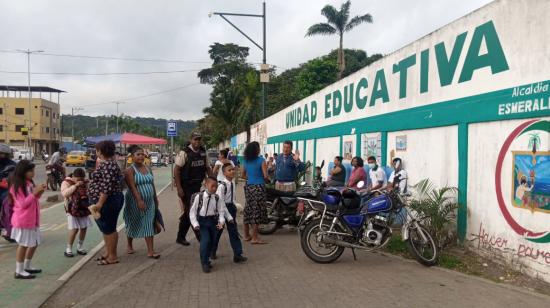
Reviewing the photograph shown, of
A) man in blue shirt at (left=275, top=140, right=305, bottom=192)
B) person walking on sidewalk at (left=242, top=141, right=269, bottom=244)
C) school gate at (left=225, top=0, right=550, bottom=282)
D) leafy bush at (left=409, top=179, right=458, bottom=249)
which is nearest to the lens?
school gate at (left=225, top=0, right=550, bottom=282)

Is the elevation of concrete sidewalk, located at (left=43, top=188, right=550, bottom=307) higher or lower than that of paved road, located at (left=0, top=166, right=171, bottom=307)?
higher

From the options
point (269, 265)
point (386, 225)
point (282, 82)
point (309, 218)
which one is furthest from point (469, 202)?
point (282, 82)

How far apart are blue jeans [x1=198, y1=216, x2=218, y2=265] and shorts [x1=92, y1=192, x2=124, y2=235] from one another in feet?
3.79

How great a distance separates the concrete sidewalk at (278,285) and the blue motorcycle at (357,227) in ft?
0.75

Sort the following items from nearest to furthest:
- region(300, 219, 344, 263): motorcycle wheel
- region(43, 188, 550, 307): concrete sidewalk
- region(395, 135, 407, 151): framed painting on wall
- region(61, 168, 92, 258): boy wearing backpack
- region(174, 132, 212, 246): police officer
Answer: region(43, 188, 550, 307): concrete sidewalk < region(300, 219, 344, 263): motorcycle wheel < region(61, 168, 92, 258): boy wearing backpack < region(174, 132, 212, 246): police officer < region(395, 135, 407, 151): framed painting on wall

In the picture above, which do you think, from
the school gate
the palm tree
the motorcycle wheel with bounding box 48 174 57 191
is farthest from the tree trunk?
the school gate

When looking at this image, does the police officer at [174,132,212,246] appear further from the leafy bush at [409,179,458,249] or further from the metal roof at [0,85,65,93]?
the metal roof at [0,85,65,93]

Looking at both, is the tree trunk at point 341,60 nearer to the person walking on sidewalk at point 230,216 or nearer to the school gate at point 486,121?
the school gate at point 486,121

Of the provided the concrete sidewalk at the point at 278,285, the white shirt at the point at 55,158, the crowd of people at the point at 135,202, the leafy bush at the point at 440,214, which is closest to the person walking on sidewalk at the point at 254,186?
the crowd of people at the point at 135,202

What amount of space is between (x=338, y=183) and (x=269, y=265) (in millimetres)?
4495

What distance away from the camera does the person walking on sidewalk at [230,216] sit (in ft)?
21.4

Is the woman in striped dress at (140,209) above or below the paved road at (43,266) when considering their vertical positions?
above

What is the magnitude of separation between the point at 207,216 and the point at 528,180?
13.4 feet

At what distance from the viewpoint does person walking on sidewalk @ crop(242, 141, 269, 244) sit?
7.93m
